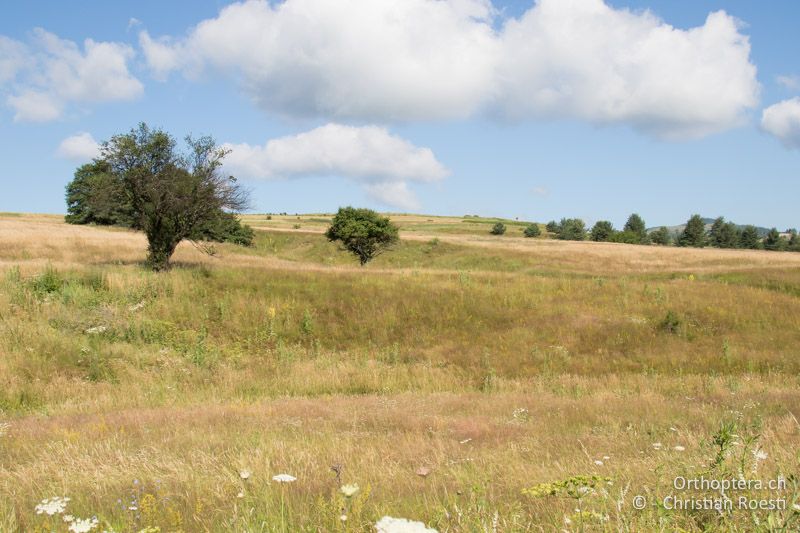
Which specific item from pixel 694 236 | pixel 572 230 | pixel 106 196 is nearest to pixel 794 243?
pixel 694 236

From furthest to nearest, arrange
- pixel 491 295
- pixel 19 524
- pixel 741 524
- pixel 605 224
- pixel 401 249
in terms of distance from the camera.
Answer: pixel 605 224, pixel 401 249, pixel 491 295, pixel 19 524, pixel 741 524

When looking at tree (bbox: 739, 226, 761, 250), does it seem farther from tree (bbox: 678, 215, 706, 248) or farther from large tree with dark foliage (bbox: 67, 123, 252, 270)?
large tree with dark foliage (bbox: 67, 123, 252, 270)

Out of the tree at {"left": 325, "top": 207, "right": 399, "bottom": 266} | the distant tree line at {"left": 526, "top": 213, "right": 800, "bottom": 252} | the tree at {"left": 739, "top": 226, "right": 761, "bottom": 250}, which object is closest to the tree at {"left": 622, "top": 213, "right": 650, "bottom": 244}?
the distant tree line at {"left": 526, "top": 213, "right": 800, "bottom": 252}

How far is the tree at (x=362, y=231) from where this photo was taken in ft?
157

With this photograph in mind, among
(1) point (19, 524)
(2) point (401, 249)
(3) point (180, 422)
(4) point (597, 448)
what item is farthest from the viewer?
(2) point (401, 249)

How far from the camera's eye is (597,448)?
19.8 ft

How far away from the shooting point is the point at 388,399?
10.3 m

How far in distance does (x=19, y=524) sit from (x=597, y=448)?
19.1 feet

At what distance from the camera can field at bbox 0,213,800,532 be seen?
145 inches

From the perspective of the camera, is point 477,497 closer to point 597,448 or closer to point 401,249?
point 597,448

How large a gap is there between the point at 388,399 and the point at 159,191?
15.6 meters

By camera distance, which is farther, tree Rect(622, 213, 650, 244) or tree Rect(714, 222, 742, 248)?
tree Rect(622, 213, 650, 244)

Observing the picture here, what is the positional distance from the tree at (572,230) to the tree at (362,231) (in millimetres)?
69964

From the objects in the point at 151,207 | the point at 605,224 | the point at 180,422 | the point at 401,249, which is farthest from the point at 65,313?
the point at 605,224
